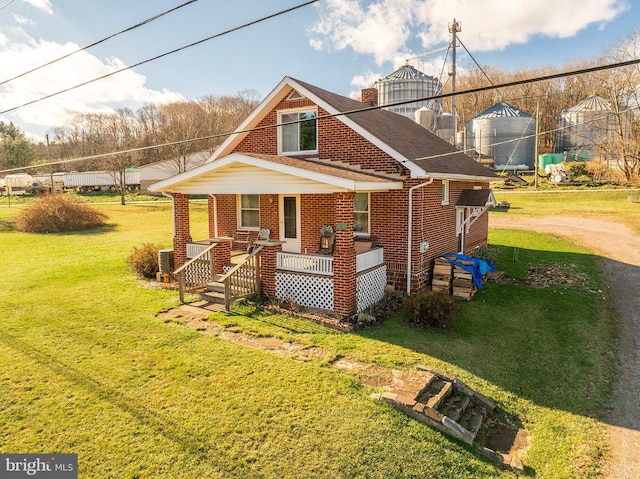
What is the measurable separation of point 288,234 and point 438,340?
20.9ft

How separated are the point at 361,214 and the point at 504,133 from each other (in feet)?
151

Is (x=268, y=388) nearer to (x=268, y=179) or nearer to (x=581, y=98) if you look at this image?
(x=268, y=179)

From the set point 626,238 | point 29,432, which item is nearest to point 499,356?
point 29,432

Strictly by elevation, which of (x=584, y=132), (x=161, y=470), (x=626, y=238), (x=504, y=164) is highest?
(x=584, y=132)

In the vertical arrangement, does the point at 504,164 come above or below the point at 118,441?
above

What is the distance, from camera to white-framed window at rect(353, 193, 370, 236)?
40.7 feet

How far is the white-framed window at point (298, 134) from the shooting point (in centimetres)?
1341

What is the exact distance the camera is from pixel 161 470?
4891 mm

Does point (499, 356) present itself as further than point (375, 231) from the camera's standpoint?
No

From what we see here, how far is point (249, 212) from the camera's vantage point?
48.4 feet

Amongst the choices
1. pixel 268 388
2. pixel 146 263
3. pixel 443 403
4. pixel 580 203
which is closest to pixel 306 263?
pixel 268 388

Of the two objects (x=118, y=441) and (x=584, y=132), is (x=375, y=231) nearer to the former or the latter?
(x=118, y=441)

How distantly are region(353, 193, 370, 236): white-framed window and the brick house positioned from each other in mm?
31

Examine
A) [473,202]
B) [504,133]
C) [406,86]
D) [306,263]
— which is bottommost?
[306,263]
